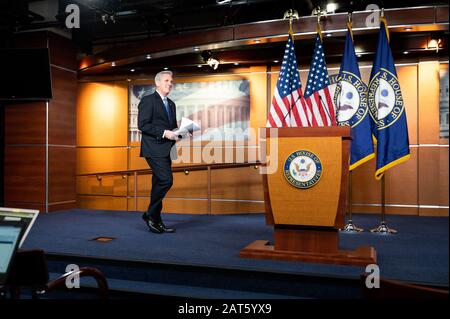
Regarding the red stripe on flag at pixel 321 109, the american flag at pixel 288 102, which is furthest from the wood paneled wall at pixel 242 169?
the red stripe on flag at pixel 321 109

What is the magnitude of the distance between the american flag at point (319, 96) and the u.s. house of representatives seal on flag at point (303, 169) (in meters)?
0.66

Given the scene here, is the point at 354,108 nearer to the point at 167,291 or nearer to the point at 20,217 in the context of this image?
the point at 167,291

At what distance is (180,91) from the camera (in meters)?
7.83

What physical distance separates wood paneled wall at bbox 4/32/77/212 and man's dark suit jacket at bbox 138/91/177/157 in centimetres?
291

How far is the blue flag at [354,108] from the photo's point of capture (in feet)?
16.0

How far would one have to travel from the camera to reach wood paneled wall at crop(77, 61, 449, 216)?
22.0ft

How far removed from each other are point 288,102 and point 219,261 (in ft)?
5.46

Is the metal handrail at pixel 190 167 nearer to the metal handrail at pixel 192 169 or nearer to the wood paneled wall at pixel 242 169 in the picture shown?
the metal handrail at pixel 192 169

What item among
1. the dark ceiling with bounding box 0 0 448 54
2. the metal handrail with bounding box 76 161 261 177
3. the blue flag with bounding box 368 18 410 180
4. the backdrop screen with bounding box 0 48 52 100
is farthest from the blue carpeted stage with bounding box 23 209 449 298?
the dark ceiling with bounding box 0 0 448 54

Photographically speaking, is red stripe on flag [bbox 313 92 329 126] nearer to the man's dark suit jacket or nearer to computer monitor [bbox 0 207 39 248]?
the man's dark suit jacket

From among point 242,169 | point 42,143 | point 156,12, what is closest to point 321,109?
point 242,169

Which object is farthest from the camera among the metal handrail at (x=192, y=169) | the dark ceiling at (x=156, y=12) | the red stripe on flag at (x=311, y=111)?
the metal handrail at (x=192, y=169)
